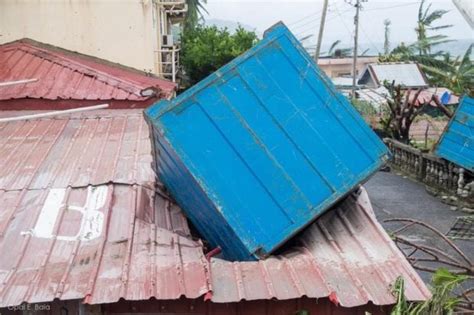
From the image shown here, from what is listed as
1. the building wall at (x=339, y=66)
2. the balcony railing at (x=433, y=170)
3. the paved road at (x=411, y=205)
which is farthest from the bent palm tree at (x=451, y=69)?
the building wall at (x=339, y=66)

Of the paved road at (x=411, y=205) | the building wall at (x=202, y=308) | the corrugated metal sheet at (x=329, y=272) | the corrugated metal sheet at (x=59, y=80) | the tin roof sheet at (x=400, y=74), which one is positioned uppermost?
the tin roof sheet at (x=400, y=74)

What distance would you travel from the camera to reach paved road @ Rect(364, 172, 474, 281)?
36.6ft

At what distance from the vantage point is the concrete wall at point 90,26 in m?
11.5

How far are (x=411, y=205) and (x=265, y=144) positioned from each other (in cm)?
1029

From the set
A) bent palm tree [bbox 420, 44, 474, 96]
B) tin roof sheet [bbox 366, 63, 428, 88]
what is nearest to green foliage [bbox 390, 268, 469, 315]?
bent palm tree [bbox 420, 44, 474, 96]

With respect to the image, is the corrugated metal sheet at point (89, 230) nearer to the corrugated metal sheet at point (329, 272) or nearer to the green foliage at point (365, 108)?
the corrugated metal sheet at point (329, 272)

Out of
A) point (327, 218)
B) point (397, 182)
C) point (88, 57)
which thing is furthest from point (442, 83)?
point (327, 218)

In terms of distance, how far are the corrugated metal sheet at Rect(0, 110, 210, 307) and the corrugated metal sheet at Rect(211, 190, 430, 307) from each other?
0.27 m

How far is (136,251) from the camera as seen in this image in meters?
3.92

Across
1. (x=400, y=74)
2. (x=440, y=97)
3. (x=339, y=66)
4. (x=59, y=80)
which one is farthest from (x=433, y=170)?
(x=339, y=66)

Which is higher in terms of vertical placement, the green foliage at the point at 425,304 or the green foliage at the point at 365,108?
the green foliage at the point at 365,108

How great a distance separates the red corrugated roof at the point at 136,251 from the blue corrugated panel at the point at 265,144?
0.30 metres

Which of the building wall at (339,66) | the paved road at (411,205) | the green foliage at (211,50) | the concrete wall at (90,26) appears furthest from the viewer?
the building wall at (339,66)

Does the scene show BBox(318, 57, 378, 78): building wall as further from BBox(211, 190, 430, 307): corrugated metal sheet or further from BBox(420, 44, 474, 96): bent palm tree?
BBox(211, 190, 430, 307): corrugated metal sheet
